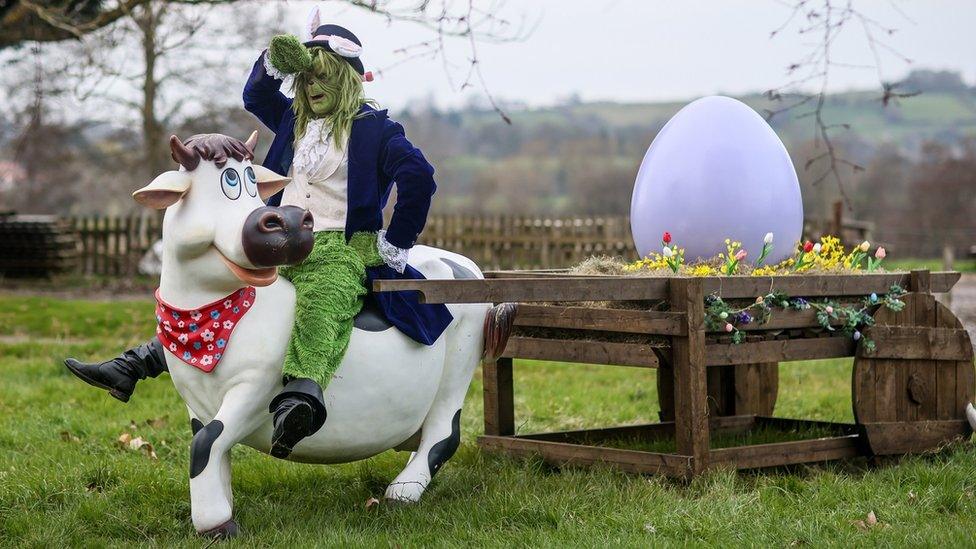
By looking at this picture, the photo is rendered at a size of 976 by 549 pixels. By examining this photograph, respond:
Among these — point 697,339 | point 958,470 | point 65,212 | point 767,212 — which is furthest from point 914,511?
point 65,212

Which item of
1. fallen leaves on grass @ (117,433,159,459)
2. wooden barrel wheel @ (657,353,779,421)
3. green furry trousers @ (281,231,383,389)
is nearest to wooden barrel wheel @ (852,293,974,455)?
wooden barrel wheel @ (657,353,779,421)

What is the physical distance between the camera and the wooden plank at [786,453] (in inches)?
198

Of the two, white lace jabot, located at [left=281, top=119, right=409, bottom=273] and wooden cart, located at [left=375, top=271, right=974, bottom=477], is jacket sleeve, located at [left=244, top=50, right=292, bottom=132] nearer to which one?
white lace jabot, located at [left=281, top=119, right=409, bottom=273]

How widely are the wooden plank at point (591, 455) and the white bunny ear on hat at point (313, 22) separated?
235 centimetres

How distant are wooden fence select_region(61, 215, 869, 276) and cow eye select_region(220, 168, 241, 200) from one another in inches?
609

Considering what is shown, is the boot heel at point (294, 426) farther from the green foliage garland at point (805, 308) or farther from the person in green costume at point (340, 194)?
the green foliage garland at point (805, 308)

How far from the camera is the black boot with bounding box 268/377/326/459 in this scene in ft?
12.3

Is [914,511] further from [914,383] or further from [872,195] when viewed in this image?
[872,195]

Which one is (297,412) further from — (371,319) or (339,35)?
(339,35)

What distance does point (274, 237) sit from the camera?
12.1ft

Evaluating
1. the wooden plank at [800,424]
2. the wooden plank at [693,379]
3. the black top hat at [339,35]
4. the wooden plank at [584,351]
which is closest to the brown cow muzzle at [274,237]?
the black top hat at [339,35]

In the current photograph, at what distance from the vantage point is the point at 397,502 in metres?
4.45

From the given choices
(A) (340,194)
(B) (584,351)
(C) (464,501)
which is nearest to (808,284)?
(B) (584,351)

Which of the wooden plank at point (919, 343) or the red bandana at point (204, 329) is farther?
the wooden plank at point (919, 343)
